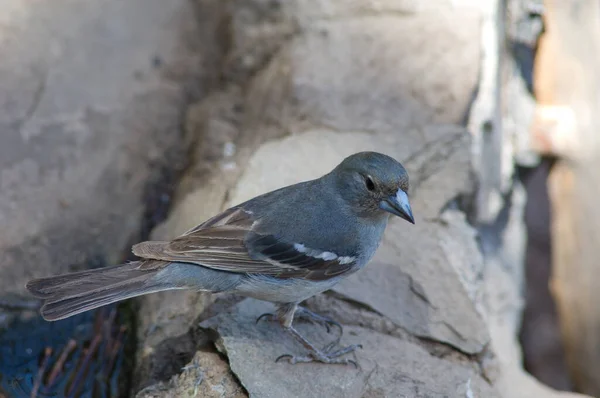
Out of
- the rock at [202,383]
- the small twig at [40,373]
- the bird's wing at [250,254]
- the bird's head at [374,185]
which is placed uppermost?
the bird's head at [374,185]

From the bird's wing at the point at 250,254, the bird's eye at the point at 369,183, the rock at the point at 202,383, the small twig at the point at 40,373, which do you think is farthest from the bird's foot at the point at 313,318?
the small twig at the point at 40,373

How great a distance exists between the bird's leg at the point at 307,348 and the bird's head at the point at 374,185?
681 mm

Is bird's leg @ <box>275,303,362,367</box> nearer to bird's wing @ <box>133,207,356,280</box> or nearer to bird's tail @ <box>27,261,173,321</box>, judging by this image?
bird's wing @ <box>133,207,356,280</box>

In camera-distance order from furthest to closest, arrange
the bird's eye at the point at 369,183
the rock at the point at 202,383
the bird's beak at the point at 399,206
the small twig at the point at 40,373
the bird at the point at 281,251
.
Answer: the small twig at the point at 40,373 < the bird's eye at the point at 369,183 < the bird's beak at the point at 399,206 < the bird at the point at 281,251 < the rock at the point at 202,383

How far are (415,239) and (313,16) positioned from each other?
86.8 inches

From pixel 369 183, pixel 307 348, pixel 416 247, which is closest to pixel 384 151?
pixel 416 247

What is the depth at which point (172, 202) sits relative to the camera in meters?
5.33

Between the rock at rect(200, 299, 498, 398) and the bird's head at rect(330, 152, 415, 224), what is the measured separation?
73 cm

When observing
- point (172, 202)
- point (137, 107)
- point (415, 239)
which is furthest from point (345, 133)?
point (137, 107)

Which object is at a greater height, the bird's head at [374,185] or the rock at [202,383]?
the bird's head at [374,185]

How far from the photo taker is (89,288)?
3695mm

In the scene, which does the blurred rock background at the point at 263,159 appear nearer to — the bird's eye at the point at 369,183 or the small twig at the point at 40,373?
the small twig at the point at 40,373

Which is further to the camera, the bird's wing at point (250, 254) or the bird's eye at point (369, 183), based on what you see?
the bird's eye at point (369, 183)

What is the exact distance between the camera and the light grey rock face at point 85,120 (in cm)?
492
